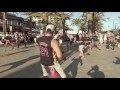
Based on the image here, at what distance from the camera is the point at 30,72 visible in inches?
429

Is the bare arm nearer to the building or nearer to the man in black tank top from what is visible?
the man in black tank top

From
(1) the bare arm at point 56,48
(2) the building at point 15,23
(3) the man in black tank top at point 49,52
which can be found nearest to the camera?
(1) the bare arm at point 56,48

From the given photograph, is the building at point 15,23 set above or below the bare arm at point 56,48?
above

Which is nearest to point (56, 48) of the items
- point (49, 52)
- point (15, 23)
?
point (49, 52)

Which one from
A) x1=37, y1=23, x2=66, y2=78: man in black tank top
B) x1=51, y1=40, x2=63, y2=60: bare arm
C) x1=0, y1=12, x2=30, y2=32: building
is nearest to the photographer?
x1=51, y1=40, x2=63, y2=60: bare arm

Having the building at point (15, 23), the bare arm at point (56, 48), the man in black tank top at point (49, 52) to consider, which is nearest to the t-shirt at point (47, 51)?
the man in black tank top at point (49, 52)

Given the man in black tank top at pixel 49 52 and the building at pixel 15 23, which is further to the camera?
the building at pixel 15 23

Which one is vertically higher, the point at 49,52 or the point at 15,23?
the point at 15,23

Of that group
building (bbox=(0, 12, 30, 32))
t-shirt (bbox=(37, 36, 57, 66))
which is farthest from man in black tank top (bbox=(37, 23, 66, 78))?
building (bbox=(0, 12, 30, 32))

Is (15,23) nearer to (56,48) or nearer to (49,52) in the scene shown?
(49,52)

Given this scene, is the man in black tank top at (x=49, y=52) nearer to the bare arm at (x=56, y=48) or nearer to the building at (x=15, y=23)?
the bare arm at (x=56, y=48)

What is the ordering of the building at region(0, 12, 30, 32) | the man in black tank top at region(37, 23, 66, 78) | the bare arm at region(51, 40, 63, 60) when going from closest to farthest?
the bare arm at region(51, 40, 63, 60) → the man in black tank top at region(37, 23, 66, 78) → the building at region(0, 12, 30, 32)

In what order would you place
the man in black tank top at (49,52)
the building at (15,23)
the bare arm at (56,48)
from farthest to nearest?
1. the building at (15,23)
2. the man in black tank top at (49,52)
3. the bare arm at (56,48)
